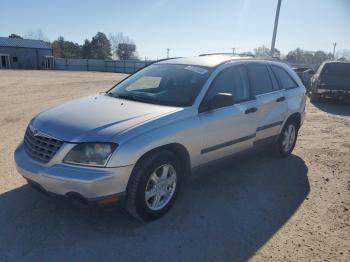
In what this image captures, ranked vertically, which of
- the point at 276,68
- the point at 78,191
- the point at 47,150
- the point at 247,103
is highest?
the point at 276,68

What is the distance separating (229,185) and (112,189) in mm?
2201

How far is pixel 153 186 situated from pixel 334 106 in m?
11.8

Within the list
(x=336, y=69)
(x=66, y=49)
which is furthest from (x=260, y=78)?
(x=66, y=49)

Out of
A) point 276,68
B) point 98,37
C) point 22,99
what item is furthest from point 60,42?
point 276,68

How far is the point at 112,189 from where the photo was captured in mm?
3373

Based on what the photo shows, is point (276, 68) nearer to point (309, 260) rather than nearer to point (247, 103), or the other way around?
point (247, 103)

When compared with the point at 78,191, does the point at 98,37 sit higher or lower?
higher

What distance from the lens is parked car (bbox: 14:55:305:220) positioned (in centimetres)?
337

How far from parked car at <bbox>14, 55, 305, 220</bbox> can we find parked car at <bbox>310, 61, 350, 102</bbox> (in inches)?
366

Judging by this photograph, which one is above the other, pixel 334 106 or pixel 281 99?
pixel 281 99

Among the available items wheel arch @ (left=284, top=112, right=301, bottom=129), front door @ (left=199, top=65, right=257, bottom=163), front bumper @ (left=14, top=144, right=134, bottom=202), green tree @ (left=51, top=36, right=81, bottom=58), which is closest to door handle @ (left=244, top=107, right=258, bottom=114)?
front door @ (left=199, top=65, right=257, bottom=163)

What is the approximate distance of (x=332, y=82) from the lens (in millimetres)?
13695

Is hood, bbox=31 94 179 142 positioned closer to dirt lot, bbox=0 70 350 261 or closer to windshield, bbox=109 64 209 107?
windshield, bbox=109 64 209 107

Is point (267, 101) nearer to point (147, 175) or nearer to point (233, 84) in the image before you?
point (233, 84)
